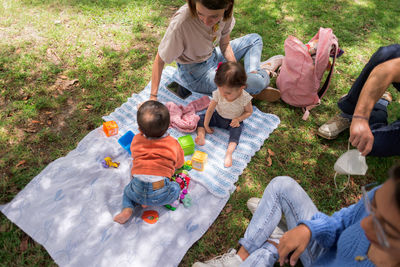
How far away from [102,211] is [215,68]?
7.83ft

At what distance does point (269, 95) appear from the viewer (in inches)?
154

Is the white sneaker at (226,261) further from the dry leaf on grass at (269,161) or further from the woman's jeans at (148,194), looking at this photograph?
the dry leaf on grass at (269,161)

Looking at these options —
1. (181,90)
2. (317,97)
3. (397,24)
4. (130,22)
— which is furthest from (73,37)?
(397,24)

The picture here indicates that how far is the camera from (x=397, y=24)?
211 inches

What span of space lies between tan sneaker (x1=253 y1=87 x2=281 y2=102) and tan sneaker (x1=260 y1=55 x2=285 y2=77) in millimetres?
458

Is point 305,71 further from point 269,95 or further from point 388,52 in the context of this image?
point 388,52

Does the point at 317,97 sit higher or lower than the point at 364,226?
lower

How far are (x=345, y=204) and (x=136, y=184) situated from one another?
233 cm

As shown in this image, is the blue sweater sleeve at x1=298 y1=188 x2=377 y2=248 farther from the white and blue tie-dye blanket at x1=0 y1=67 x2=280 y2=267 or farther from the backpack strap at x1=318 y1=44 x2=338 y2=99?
the backpack strap at x1=318 y1=44 x2=338 y2=99

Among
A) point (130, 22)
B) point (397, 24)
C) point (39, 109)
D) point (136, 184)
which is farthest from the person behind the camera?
point (397, 24)

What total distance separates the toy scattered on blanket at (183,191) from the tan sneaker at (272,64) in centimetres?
222

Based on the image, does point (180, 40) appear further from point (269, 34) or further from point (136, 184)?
point (269, 34)

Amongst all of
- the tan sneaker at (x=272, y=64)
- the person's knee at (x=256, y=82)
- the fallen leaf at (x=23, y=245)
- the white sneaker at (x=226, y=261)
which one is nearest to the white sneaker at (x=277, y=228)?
the white sneaker at (x=226, y=261)

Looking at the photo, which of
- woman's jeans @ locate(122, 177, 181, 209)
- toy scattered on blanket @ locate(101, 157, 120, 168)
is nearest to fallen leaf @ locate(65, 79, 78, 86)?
toy scattered on blanket @ locate(101, 157, 120, 168)
